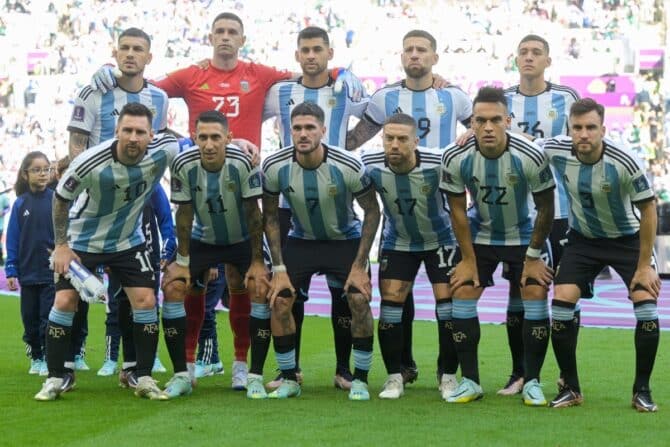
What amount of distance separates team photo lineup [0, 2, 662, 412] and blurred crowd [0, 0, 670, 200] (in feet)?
57.6

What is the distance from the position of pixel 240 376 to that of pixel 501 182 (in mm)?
2111

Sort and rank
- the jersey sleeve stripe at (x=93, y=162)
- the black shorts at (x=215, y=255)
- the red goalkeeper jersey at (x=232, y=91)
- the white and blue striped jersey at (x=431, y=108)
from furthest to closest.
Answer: the red goalkeeper jersey at (x=232, y=91)
the white and blue striped jersey at (x=431, y=108)
the black shorts at (x=215, y=255)
the jersey sleeve stripe at (x=93, y=162)

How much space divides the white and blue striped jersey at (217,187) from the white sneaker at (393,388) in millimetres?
1361

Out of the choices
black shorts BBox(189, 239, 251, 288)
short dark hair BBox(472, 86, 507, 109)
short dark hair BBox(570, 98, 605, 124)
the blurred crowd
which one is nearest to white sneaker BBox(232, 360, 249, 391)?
black shorts BBox(189, 239, 251, 288)

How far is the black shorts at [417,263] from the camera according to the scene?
6.99m

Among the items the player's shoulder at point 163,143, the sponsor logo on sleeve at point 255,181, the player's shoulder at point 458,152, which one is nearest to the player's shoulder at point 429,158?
the player's shoulder at point 458,152

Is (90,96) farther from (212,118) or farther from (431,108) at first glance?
(431,108)

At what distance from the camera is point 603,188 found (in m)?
6.38

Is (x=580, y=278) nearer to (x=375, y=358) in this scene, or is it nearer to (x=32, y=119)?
(x=375, y=358)

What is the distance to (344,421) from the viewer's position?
5.91m

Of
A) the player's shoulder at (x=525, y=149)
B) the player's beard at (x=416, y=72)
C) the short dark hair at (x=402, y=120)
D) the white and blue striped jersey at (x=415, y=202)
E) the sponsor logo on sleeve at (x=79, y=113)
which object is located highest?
the player's beard at (x=416, y=72)

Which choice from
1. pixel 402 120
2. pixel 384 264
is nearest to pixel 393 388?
pixel 384 264

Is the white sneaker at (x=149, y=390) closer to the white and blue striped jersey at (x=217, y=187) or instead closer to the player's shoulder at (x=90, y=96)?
the white and blue striped jersey at (x=217, y=187)

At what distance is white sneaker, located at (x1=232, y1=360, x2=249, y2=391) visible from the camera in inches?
287
